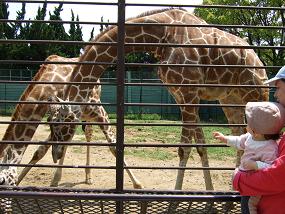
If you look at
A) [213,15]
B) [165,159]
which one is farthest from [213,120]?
[165,159]

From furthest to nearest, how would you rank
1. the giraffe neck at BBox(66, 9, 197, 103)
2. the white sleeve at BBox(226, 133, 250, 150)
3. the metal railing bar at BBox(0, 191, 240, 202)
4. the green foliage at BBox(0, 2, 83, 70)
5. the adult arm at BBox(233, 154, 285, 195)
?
the green foliage at BBox(0, 2, 83, 70) < the giraffe neck at BBox(66, 9, 197, 103) < the metal railing bar at BBox(0, 191, 240, 202) < the white sleeve at BBox(226, 133, 250, 150) < the adult arm at BBox(233, 154, 285, 195)

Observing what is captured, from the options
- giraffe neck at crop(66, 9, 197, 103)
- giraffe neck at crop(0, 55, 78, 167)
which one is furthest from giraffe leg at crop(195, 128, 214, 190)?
giraffe neck at crop(0, 55, 78, 167)

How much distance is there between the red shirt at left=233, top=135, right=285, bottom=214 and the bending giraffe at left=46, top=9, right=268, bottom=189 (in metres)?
2.76

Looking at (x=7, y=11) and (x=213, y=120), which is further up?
(x=7, y=11)

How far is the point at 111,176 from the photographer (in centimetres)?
764

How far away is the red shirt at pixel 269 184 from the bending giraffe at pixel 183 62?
2.76m

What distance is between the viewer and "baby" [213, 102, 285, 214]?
256 cm

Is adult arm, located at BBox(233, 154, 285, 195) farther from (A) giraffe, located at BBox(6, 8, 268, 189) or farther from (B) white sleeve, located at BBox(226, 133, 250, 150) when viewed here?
(A) giraffe, located at BBox(6, 8, 268, 189)

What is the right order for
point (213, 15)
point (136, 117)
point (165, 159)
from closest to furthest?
1. point (165, 159)
2. point (136, 117)
3. point (213, 15)

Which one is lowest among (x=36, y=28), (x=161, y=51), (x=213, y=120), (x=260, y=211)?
(x=213, y=120)

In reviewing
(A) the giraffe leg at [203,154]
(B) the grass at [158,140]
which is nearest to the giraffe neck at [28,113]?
(B) the grass at [158,140]

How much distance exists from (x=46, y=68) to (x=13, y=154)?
192 cm

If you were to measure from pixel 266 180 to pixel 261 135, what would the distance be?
0.89 feet

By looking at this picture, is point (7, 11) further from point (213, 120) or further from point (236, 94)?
point (236, 94)
